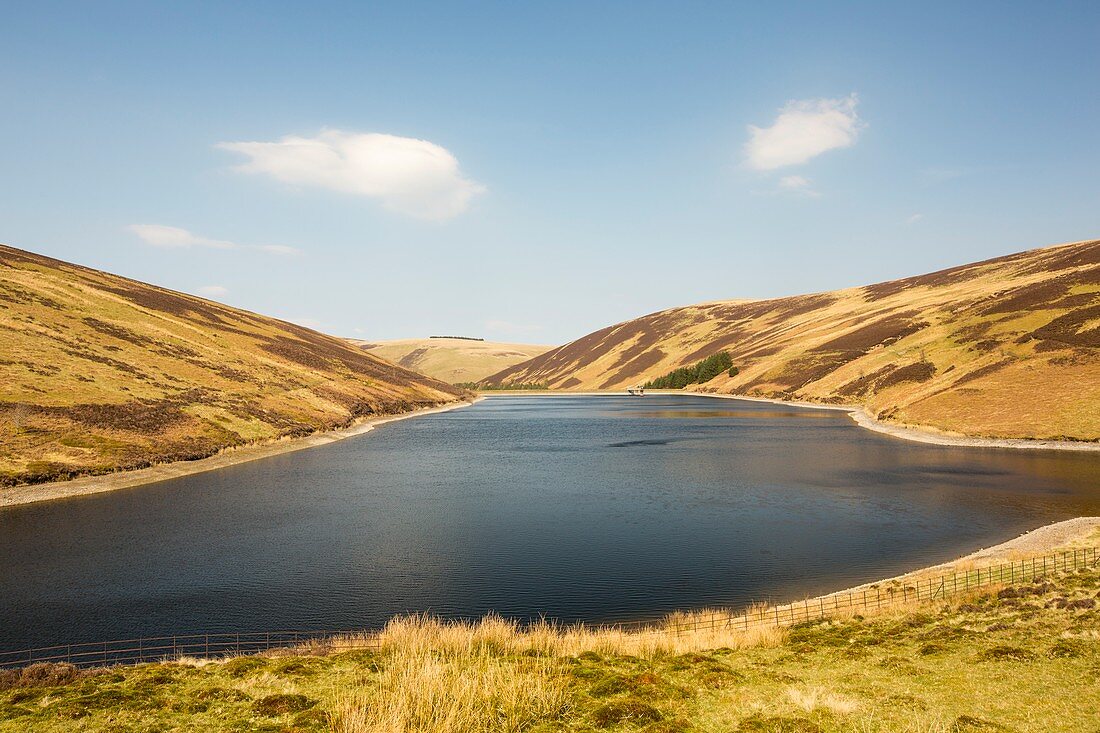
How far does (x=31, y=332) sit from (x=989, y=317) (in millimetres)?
173534

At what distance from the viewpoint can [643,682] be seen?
18.1m

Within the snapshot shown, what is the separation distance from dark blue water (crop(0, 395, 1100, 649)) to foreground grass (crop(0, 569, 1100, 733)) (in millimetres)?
7160

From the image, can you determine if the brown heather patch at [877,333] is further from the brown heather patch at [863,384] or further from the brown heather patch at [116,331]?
the brown heather patch at [116,331]

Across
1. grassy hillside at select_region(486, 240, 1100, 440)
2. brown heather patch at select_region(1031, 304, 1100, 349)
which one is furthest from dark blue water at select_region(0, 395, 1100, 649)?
brown heather patch at select_region(1031, 304, 1100, 349)

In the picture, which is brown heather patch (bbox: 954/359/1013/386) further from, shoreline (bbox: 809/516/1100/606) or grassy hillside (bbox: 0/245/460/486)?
grassy hillside (bbox: 0/245/460/486)

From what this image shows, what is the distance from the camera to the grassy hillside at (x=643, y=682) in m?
14.7

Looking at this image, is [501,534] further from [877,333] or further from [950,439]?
[877,333]

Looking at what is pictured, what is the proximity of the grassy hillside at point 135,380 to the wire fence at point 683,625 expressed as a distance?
134 ft

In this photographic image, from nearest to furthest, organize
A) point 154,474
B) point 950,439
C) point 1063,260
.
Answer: point 154,474 → point 950,439 → point 1063,260

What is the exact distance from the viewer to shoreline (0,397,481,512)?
52.2 meters

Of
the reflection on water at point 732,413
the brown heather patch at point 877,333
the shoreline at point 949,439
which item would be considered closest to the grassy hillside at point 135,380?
the reflection on water at point 732,413

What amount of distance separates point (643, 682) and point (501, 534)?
83.0 ft

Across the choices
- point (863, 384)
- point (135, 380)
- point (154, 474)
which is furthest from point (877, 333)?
point (135, 380)

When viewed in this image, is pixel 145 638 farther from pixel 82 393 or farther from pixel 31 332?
pixel 31 332
